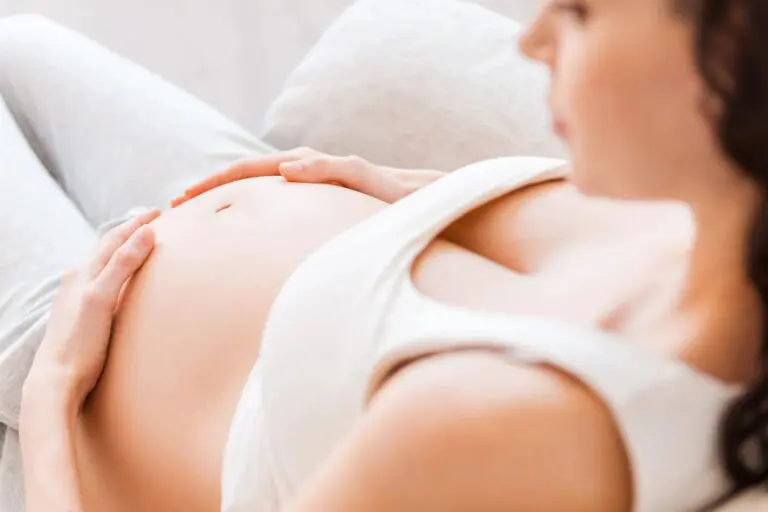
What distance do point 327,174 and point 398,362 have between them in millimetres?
480

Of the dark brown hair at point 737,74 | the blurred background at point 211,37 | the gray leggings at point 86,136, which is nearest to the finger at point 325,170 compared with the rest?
the gray leggings at point 86,136

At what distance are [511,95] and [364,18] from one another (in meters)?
0.29

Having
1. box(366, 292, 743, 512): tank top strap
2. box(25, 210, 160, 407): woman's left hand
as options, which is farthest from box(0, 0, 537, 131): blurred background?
box(366, 292, 743, 512): tank top strap

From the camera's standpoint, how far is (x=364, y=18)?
1531 millimetres

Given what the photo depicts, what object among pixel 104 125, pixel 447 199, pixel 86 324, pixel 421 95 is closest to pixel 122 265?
pixel 86 324

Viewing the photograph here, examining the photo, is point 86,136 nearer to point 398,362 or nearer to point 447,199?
point 447,199

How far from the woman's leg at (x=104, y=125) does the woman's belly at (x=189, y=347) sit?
35cm

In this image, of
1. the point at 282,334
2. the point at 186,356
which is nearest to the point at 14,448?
the point at 186,356

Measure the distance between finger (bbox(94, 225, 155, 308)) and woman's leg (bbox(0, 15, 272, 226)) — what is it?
36 centimetres

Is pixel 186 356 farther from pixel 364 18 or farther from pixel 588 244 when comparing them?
pixel 364 18

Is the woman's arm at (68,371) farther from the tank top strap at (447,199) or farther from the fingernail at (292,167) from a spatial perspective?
the tank top strap at (447,199)

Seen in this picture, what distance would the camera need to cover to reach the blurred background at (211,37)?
2023 millimetres

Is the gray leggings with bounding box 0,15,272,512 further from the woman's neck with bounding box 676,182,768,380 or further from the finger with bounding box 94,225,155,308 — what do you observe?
the woman's neck with bounding box 676,182,768,380

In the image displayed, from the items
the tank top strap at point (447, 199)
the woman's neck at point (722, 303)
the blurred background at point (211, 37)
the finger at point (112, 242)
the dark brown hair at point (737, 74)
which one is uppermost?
the dark brown hair at point (737, 74)
